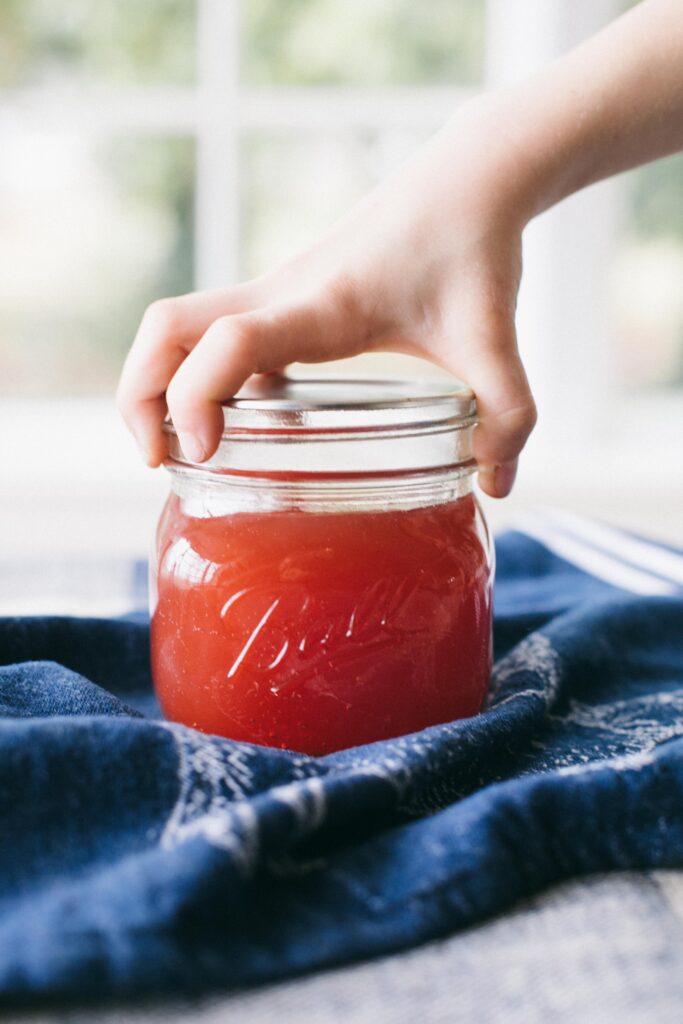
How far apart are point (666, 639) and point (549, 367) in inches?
53.4

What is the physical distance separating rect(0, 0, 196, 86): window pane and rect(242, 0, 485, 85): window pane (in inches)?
5.8

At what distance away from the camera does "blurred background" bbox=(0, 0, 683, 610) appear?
7.07 feet

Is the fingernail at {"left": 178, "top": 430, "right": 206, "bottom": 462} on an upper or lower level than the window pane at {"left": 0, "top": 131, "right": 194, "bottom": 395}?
lower

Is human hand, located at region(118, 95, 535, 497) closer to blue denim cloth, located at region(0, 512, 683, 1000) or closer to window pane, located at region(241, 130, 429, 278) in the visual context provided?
blue denim cloth, located at region(0, 512, 683, 1000)

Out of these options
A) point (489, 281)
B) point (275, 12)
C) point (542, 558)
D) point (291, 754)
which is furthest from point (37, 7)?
point (291, 754)

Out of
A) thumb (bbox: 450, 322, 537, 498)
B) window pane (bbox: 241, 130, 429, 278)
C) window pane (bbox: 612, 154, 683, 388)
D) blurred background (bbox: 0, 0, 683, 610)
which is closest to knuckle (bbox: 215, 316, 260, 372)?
thumb (bbox: 450, 322, 537, 498)

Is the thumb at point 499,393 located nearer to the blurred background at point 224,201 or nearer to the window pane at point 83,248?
the blurred background at point 224,201

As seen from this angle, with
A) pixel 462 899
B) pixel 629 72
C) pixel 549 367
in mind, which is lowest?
pixel 462 899

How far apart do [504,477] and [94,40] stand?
1726 mm

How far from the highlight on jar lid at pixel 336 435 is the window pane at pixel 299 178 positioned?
1.61 metres

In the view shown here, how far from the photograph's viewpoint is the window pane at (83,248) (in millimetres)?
2221

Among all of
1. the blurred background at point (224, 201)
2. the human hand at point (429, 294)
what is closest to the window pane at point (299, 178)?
the blurred background at point (224, 201)

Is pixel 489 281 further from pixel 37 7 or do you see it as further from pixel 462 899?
pixel 37 7

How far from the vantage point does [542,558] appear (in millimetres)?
1299
